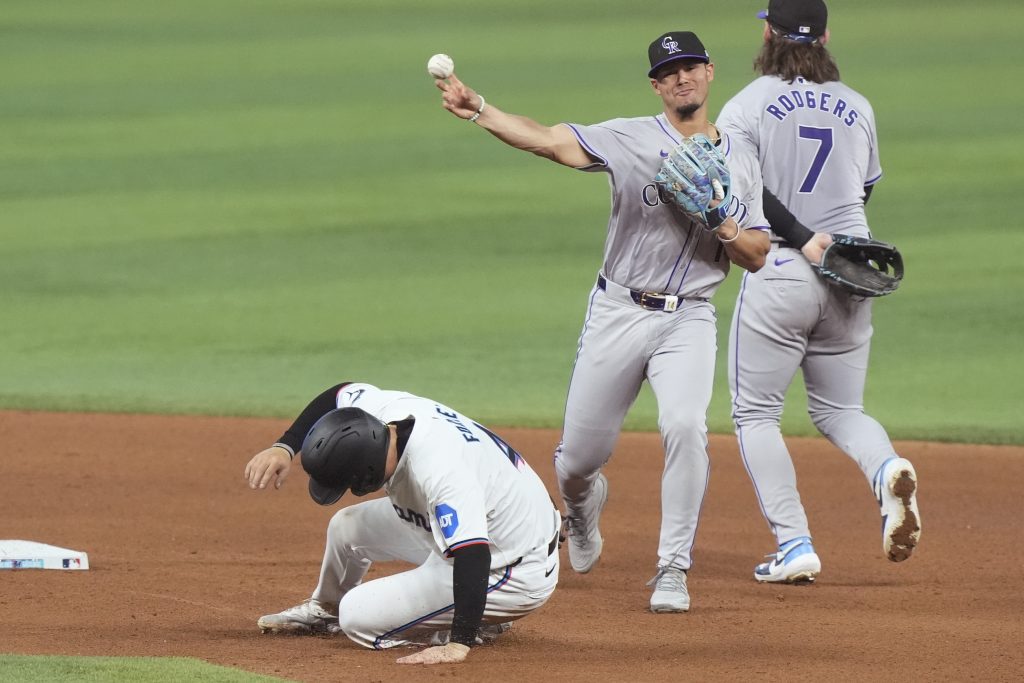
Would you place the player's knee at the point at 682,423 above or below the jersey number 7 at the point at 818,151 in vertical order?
below

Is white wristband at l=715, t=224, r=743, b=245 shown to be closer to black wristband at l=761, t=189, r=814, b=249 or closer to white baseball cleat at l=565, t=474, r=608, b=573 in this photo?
black wristband at l=761, t=189, r=814, b=249

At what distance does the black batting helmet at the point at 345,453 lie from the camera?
14.1 ft

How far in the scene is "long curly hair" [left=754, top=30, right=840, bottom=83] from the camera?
588 centimetres

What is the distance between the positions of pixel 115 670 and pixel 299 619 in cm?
83

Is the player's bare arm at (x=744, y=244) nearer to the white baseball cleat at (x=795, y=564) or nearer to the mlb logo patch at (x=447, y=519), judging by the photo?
the white baseball cleat at (x=795, y=564)

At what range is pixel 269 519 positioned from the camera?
6883 millimetres

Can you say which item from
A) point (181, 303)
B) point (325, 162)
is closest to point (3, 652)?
point (181, 303)

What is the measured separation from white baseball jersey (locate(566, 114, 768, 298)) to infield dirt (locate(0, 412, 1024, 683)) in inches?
46.1

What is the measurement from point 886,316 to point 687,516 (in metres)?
6.62

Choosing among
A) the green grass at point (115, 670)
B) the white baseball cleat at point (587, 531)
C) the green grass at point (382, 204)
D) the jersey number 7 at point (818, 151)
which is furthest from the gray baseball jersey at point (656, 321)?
the green grass at point (382, 204)

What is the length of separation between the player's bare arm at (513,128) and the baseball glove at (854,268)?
103 cm

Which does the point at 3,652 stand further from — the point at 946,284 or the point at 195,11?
the point at 195,11

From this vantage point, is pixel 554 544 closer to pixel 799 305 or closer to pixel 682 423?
pixel 682 423

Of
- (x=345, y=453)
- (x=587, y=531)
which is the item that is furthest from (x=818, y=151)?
(x=345, y=453)
